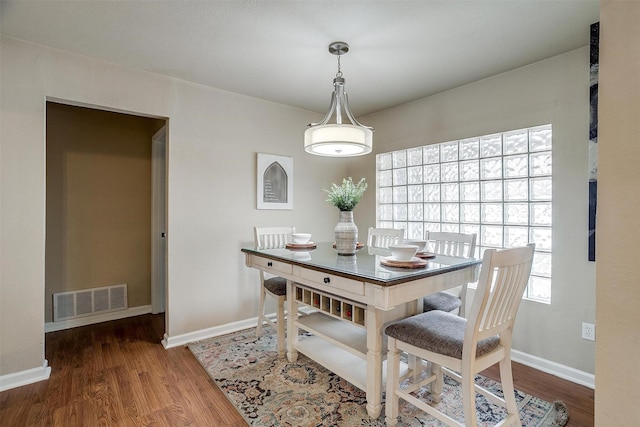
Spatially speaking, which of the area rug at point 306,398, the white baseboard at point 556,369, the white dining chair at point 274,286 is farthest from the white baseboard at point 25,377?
the white baseboard at point 556,369

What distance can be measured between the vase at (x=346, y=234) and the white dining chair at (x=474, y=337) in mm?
666

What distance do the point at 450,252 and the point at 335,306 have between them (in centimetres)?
111

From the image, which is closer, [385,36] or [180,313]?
[385,36]

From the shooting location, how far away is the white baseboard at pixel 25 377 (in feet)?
6.74

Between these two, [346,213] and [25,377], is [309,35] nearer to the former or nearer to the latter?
[346,213]

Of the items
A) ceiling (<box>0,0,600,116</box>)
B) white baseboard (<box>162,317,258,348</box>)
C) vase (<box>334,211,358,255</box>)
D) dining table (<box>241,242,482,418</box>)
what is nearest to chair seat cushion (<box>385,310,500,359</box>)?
dining table (<box>241,242,482,418</box>)

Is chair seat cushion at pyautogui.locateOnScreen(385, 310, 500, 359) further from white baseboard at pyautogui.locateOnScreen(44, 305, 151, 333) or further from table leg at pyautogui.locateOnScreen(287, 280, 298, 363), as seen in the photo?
white baseboard at pyautogui.locateOnScreen(44, 305, 151, 333)

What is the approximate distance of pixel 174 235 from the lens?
2779mm

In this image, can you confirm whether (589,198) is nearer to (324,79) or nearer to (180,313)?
(324,79)

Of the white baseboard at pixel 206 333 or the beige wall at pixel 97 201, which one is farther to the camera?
the beige wall at pixel 97 201

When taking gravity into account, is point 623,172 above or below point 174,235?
above

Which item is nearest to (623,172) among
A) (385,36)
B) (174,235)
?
(385,36)

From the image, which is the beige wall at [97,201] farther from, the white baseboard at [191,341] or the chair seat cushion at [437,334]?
the chair seat cushion at [437,334]

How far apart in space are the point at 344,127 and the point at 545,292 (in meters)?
2.03
